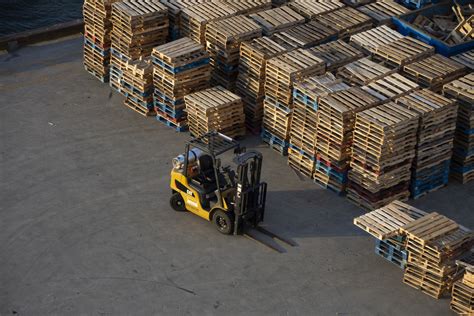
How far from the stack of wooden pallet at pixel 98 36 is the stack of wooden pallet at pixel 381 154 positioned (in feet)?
Answer: 29.4

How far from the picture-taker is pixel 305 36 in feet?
86.9

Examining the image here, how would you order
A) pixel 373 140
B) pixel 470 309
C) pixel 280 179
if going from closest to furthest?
pixel 470 309, pixel 373 140, pixel 280 179

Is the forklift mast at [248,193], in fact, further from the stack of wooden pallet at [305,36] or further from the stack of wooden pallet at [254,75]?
the stack of wooden pallet at [305,36]

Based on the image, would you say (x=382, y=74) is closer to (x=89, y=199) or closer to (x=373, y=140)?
(x=373, y=140)

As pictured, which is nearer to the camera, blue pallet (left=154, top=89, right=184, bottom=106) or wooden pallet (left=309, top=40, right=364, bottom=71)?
wooden pallet (left=309, top=40, right=364, bottom=71)

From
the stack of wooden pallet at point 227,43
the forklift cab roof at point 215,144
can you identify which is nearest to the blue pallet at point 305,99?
the forklift cab roof at point 215,144

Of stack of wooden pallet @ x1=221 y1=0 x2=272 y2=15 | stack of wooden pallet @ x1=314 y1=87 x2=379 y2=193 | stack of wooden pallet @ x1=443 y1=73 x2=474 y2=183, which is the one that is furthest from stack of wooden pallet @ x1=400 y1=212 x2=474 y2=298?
stack of wooden pallet @ x1=221 y1=0 x2=272 y2=15

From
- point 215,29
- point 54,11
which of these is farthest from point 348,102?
point 54,11

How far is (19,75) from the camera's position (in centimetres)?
2848

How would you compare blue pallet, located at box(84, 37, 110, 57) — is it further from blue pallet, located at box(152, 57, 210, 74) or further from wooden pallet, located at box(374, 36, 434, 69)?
wooden pallet, located at box(374, 36, 434, 69)

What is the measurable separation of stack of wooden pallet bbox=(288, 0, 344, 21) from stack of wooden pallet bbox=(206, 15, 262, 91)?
205 centimetres

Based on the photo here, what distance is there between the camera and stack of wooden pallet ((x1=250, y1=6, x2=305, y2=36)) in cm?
2677

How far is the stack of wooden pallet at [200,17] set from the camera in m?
26.6

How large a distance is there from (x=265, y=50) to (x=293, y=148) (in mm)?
2900
